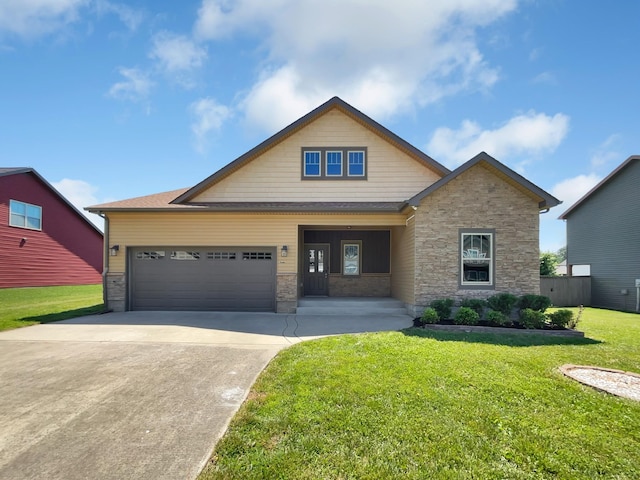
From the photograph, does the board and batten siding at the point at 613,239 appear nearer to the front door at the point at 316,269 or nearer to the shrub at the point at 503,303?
the shrub at the point at 503,303

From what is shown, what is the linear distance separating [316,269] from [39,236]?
16212 mm

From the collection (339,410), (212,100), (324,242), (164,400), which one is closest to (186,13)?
(212,100)

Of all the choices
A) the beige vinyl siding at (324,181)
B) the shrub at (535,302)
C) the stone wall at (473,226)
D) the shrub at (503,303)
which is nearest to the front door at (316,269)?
the beige vinyl siding at (324,181)

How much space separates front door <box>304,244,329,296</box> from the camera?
1429 centimetres

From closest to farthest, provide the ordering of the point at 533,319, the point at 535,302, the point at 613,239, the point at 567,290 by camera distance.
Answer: the point at 533,319 → the point at 535,302 → the point at 613,239 → the point at 567,290

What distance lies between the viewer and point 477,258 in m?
10.2

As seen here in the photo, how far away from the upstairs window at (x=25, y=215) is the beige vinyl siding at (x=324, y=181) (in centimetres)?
1169

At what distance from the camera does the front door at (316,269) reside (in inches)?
563

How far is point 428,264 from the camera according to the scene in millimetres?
10141

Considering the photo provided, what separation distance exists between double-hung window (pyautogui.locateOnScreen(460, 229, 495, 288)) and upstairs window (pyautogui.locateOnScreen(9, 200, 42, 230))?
21.3m

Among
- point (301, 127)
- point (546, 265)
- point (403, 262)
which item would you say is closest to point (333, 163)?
point (301, 127)

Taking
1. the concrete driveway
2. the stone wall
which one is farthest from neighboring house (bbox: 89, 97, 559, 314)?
the concrete driveway

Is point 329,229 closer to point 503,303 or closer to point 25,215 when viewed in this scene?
point 503,303

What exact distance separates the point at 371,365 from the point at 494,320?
5131mm
